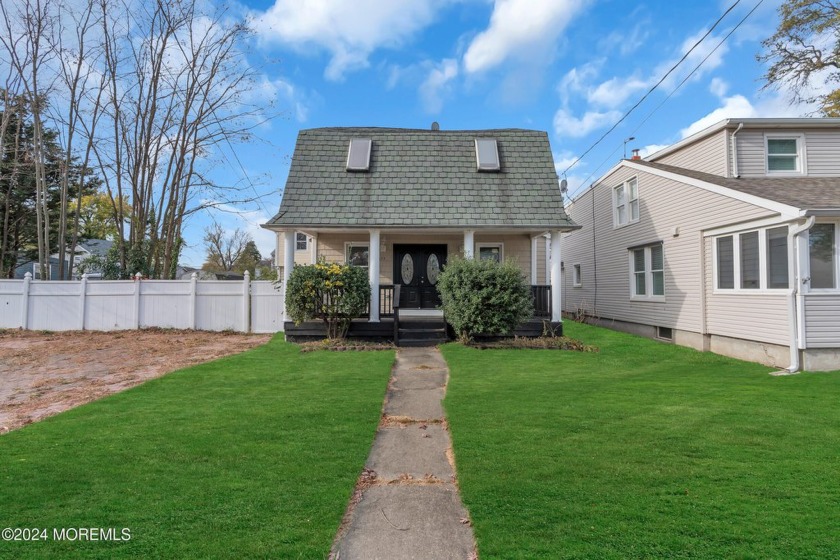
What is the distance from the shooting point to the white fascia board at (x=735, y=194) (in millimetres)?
7883

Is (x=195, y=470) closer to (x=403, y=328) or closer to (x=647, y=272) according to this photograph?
(x=403, y=328)

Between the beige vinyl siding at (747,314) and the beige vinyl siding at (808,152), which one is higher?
the beige vinyl siding at (808,152)

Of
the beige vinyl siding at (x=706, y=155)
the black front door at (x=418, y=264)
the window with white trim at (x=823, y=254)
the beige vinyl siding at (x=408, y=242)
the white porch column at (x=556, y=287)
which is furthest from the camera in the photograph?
the black front door at (x=418, y=264)

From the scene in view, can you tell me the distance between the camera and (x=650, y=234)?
42.4 feet

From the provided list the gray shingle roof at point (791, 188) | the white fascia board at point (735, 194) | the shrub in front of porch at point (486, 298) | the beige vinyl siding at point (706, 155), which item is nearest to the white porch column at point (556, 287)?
the shrub in front of porch at point (486, 298)

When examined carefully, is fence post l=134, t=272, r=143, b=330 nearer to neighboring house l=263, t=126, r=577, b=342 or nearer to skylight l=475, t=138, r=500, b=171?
neighboring house l=263, t=126, r=577, b=342

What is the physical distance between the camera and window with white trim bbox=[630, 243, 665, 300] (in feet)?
41.4

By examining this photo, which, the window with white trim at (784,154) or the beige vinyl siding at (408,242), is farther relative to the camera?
the beige vinyl siding at (408,242)

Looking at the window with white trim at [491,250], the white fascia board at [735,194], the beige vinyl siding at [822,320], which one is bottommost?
the beige vinyl siding at [822,320]

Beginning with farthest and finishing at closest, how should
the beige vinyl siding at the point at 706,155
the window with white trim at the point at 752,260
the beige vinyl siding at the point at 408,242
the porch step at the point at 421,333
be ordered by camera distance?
1. the beige vinyl siding at the point at 408,242
2. the beige vinyl siding at the point at 706,155
3. the porch step at the point at 421,333
4. the window with white trim at the point at 752,260

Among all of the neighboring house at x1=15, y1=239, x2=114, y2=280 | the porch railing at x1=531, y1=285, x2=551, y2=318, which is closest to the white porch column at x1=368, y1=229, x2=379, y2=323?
the porch railing at x1=531, y1=285, x2=551, y2=318

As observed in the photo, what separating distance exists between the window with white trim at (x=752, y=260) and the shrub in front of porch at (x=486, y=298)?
14.6ft

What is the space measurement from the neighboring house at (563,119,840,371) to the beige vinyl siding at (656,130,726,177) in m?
0.03

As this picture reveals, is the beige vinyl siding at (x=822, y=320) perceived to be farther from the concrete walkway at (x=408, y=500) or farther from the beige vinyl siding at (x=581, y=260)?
the beige vinyl siding at (x=581, y=260)
